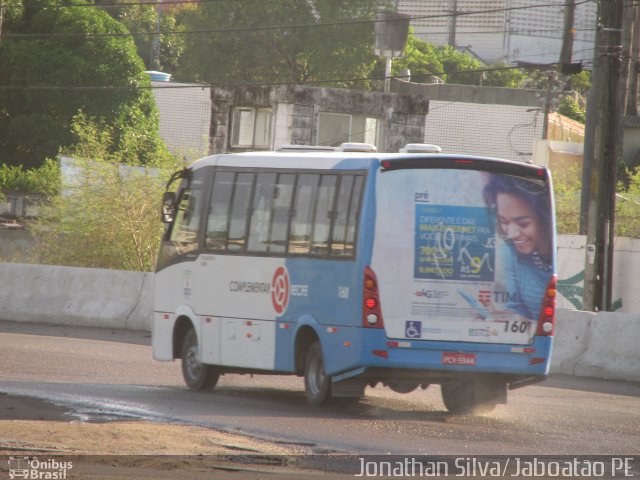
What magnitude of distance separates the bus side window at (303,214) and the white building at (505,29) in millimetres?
99835

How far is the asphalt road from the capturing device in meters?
11.7

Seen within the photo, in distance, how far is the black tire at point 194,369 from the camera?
16062 millimetres

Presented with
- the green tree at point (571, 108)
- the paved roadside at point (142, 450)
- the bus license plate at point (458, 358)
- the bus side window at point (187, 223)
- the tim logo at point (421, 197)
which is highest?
the green tree at point (571, 108)

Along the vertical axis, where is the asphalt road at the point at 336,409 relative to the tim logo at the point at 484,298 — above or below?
below

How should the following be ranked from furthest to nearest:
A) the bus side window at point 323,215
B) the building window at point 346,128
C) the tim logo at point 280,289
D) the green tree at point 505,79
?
the green tree at point 505,79 < the building window at point 346,128 < the tim logo at point 280,289 < the bus side window at point 323,215

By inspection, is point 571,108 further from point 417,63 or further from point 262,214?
point 262,214

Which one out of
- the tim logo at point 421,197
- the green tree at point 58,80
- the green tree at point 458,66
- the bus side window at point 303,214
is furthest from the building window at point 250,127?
the green tree at point 458,66

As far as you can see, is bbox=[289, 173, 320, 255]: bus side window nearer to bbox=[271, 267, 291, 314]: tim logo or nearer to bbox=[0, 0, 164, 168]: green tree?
bbox=[271, 267, 291, 314]: tim logo

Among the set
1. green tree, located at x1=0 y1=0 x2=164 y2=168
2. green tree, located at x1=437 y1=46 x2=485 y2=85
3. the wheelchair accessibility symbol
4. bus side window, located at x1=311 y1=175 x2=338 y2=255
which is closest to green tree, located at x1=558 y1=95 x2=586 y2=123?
green tree, located at x1=437 y1=46 x2=485 y2=85

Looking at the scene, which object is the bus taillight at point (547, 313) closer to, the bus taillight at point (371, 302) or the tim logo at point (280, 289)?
the bus taillight at point (371, 302)

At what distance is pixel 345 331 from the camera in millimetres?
13852

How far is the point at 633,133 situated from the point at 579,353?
3775cm

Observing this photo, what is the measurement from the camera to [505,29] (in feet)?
381

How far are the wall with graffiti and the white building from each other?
8673cm
